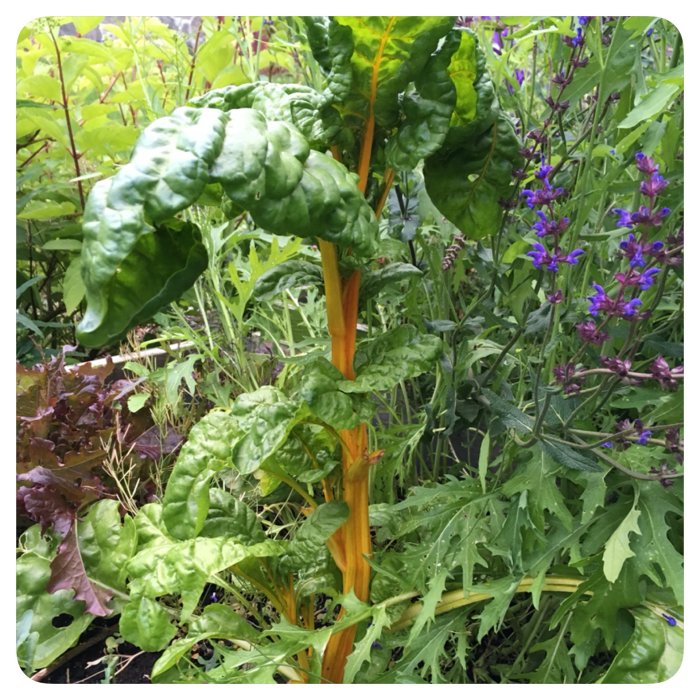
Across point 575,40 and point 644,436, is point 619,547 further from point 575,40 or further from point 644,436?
point 575,40

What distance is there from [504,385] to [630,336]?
24cm

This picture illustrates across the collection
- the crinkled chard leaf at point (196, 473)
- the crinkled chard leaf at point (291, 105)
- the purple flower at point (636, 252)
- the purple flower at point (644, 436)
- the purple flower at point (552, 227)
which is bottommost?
the crinkled chard leaf at point (196, 473)

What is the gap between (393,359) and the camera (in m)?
Result: 0.80

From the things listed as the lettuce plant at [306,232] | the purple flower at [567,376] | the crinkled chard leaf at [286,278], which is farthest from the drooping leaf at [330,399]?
the purple flower at [567,376]

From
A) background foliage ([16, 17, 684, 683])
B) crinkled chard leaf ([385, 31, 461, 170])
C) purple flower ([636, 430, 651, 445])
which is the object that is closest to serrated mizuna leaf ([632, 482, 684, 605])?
background foliage ([16, 17, 684, 683])

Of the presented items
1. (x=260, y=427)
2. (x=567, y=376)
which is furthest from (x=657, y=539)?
(x=260, y=427)

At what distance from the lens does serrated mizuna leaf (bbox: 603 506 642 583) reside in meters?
0.74

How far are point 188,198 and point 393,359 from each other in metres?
0.34

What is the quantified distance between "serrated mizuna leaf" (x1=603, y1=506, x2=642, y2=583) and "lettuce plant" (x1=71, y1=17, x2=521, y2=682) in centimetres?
29

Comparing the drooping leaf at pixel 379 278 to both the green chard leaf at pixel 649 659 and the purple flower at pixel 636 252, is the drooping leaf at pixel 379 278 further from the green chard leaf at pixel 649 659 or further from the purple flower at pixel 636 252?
the green chard leaf at pixel 649 659

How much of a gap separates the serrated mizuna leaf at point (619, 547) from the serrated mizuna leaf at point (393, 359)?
0.28m

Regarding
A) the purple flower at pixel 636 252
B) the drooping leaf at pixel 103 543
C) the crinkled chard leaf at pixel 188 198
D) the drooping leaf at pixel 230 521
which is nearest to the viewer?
the crinkled chard leaf at pixel 188 198

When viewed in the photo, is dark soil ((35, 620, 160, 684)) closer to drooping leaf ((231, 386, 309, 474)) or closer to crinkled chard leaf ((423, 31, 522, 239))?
drooping leaf ((231, 386, 309, 474))

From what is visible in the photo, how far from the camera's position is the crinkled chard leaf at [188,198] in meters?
0.55
